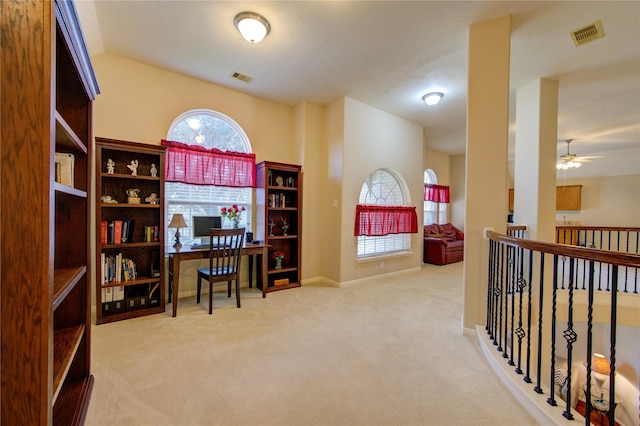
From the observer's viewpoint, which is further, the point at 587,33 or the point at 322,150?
the point at 322,150

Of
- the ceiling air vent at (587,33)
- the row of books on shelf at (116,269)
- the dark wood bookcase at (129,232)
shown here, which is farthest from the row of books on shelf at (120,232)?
the ceiling air vent at (587,33)

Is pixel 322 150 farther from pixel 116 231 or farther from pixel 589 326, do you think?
pixel 589 326

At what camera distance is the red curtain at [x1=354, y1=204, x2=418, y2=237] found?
4492mm

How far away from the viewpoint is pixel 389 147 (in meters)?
4.88

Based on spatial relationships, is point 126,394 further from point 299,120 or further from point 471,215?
point 299,120

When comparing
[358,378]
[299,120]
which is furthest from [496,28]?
[358,378]

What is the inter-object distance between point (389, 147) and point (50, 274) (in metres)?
4.76

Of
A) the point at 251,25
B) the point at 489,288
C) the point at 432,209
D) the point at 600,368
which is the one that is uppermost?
the point at 251,25

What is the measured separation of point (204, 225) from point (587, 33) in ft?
15.3

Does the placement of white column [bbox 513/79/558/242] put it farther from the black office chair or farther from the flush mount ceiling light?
the black office chair

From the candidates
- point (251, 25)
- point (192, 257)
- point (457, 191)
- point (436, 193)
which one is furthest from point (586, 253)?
point (457, 191)

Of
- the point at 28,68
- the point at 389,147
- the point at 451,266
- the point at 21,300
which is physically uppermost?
the point at 389,147

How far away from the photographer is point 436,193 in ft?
24.3

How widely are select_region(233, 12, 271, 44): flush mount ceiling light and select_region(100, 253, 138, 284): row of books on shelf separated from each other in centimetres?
265
